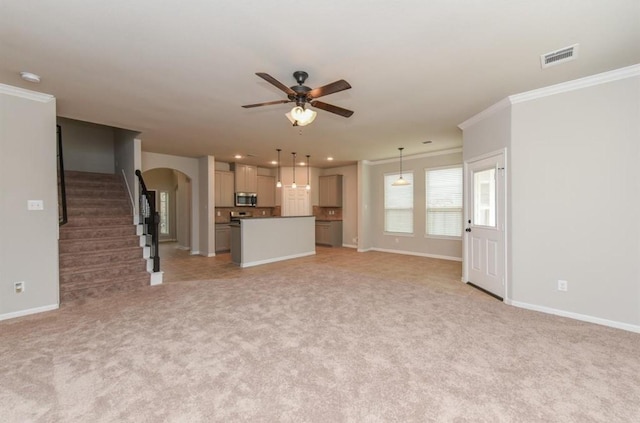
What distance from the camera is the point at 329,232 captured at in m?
9.11

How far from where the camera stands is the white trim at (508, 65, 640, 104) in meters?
2.89

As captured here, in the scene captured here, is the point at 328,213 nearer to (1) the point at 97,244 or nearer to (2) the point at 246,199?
(2) the point at 246,199

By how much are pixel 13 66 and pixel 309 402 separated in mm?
4163

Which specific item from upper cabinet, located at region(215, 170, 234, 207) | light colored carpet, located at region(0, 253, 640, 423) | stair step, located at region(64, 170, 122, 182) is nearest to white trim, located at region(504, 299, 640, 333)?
light colored carpet, located at region(0, 253, 640, 423)

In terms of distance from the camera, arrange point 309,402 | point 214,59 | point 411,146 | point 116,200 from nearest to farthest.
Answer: point 309,402 < point 214,59 < point 116,200 < point 411,146

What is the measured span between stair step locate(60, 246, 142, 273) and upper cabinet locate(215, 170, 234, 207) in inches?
136

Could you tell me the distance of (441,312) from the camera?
11.1 ft

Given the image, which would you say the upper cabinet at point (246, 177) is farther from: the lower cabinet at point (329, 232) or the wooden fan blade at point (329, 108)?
the wooden fan blade at point (329, 108)

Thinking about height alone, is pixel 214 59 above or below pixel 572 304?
above

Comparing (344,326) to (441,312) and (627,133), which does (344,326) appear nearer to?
(441,312)

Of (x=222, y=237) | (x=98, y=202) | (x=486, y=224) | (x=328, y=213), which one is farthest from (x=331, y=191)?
(x=98, y=202)

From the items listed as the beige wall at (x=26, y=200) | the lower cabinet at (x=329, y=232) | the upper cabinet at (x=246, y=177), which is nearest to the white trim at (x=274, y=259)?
the lower cabinet at (x=329, y=232)

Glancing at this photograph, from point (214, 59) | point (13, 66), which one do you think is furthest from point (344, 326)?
point (13, 66)

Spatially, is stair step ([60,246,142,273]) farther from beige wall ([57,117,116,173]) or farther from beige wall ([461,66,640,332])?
beige wall ([461,66,640,332])
